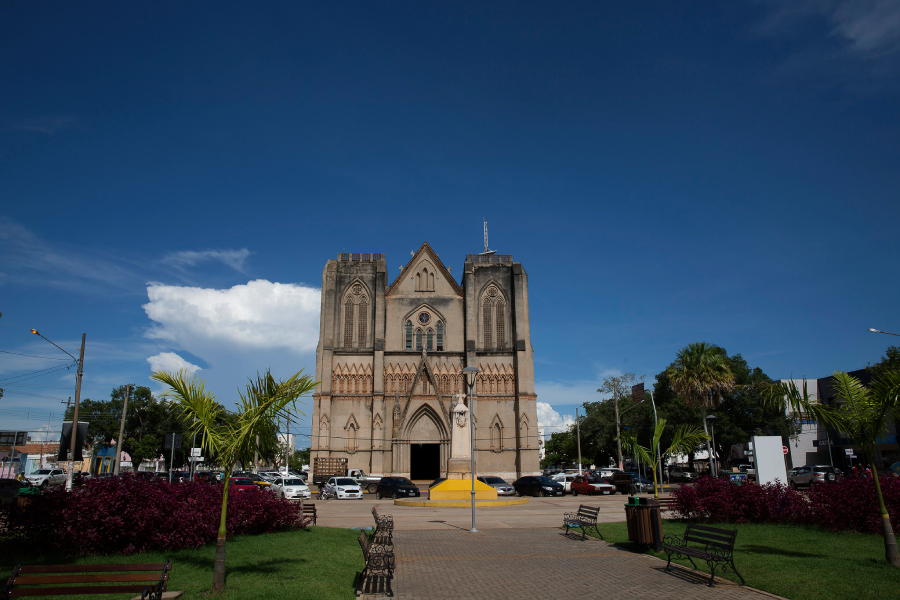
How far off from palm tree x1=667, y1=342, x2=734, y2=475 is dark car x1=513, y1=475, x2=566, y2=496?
9888mm

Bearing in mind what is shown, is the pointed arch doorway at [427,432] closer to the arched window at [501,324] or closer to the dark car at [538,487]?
the arched window at [501,324]

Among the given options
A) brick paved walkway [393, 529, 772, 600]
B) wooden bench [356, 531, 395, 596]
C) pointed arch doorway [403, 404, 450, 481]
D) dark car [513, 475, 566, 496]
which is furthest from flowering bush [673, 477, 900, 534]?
pointed arch doorway [403, 404, 450, 481]

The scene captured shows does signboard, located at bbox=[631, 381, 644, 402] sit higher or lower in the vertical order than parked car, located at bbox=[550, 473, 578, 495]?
higher

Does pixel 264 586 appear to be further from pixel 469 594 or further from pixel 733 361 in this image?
pixel 733 361

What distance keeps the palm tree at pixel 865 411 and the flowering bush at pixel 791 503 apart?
10.9ft

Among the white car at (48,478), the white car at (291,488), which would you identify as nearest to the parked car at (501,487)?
the white car at (291,488)

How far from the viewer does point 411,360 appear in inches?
2020

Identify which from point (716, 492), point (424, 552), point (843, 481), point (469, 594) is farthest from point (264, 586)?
point (843, 481)

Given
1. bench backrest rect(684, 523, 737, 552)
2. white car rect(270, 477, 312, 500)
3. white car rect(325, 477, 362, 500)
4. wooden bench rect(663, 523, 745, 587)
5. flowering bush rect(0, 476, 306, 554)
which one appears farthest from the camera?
white car rect(325, 477, 362, 500)

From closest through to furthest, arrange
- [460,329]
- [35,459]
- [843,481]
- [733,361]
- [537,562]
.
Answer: [537,562] < [843,481] < [460,329] < [733,361] < [35,459]

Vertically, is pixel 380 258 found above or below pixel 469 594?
above

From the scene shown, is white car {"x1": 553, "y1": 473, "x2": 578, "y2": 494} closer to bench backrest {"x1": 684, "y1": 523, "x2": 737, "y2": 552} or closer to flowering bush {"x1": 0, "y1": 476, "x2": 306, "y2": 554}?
bench backrest {"x1": 684, "y1": 523, "x2": 737, "y2": 552}

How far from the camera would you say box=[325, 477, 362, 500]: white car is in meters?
34.6

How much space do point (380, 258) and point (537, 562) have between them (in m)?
44.0
